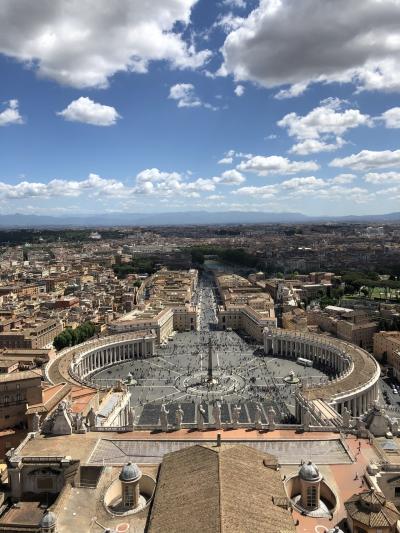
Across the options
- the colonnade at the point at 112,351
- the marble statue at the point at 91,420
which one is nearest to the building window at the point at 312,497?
the marble statue at the point at 91,420

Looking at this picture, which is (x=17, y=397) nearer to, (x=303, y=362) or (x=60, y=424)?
(x=60, y=424)

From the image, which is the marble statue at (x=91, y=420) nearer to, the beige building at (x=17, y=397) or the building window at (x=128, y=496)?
the beige building at (x=17, y=397)

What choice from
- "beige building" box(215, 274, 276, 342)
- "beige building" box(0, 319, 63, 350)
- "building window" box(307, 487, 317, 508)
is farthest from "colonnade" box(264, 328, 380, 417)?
"beige building" box(0, 319, 63, 350)

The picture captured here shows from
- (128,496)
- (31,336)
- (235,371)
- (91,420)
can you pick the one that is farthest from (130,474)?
(31,336)

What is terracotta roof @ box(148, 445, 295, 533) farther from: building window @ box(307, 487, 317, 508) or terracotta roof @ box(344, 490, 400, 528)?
terracotta roof @ box(344, 490, 400, 528)

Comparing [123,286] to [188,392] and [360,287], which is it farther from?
[188,392]

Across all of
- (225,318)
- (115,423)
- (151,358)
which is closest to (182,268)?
(225,318)

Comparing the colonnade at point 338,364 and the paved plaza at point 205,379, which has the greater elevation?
the colonnade at point 338,364

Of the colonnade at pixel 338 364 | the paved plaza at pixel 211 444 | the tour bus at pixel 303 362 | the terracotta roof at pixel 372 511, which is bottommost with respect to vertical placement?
the tour bus at pixel 303 362
